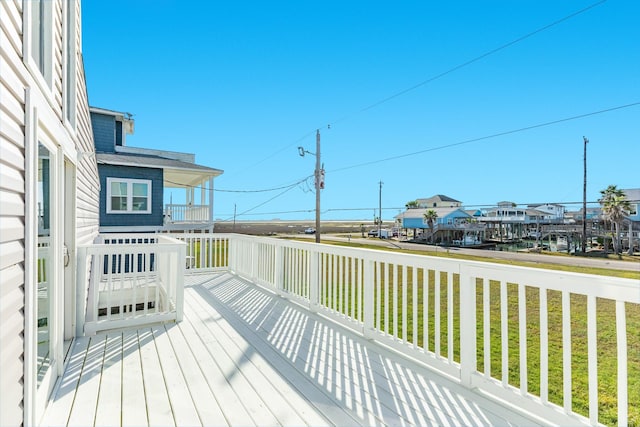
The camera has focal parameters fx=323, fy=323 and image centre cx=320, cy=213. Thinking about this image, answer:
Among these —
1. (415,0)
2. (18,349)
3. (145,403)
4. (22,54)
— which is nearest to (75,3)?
(22,54)

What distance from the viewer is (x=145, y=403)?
6.50 ft

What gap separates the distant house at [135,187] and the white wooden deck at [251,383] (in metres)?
8.54

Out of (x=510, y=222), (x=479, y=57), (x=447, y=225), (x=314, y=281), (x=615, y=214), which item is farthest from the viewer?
(x=447, y=225)

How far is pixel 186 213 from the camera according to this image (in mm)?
12438

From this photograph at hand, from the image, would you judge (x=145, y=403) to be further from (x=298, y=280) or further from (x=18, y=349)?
(x=298, y=280)

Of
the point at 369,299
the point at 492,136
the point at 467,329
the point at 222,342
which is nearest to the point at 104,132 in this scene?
the point at 222,342

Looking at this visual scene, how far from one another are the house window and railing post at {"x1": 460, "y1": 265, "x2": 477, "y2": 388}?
36.5 feet

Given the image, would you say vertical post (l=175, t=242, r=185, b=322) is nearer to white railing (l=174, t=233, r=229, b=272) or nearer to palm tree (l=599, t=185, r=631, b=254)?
white railing (l=174, t=233, r=229, b=272)

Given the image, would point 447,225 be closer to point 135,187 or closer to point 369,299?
point 135,187

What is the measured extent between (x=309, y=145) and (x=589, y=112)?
9.83 meters

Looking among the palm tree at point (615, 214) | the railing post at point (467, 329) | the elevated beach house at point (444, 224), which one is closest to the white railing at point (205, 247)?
the railing post at point (467, 329)

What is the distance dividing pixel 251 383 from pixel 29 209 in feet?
5.40

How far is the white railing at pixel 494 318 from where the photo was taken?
1637 millimetres

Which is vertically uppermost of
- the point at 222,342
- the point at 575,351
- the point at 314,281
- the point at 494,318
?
the point at 314,281
